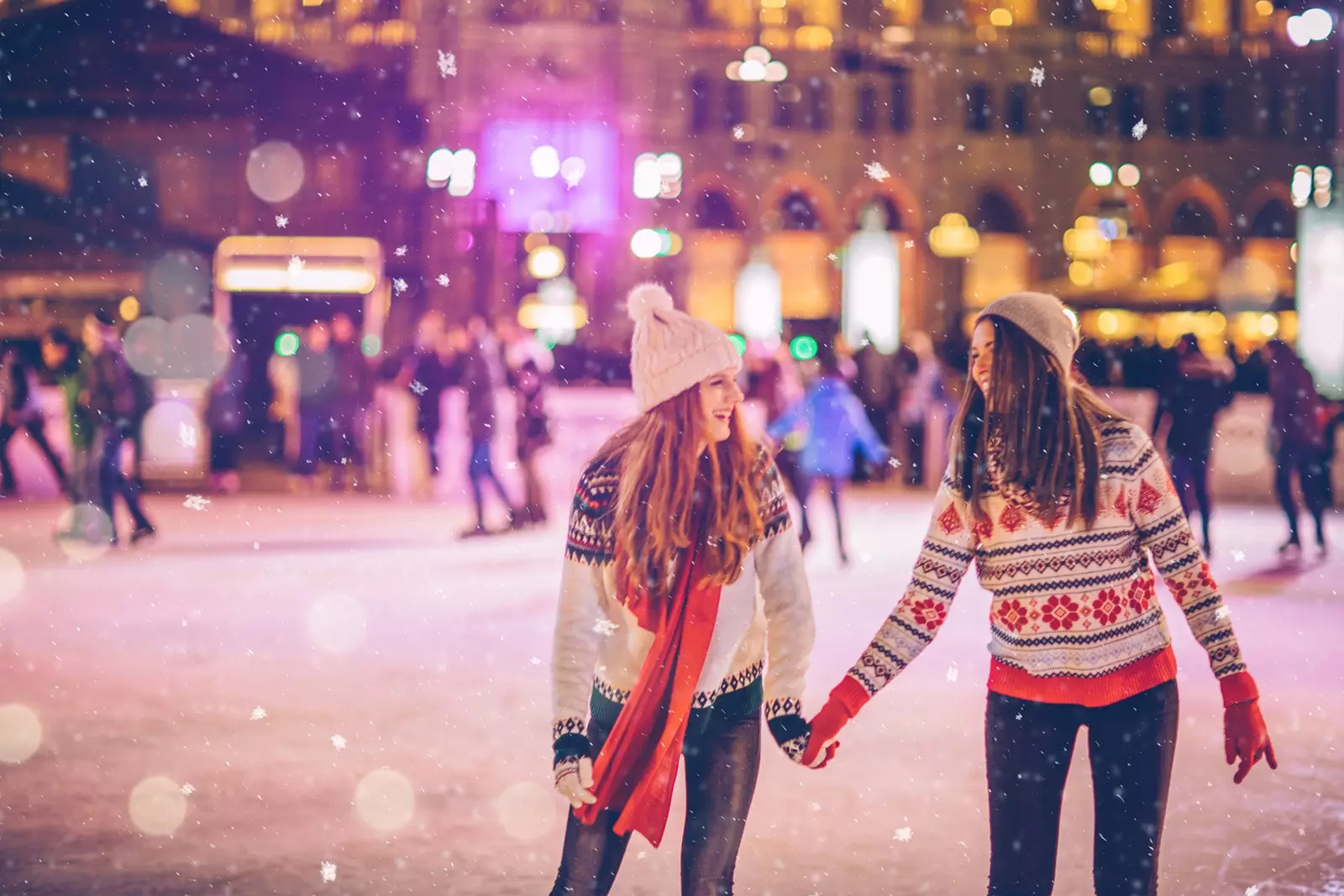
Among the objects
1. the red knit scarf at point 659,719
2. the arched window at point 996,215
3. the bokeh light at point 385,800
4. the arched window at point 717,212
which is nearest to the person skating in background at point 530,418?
the bokeh light at point 385,800

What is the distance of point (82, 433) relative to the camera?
13.3m

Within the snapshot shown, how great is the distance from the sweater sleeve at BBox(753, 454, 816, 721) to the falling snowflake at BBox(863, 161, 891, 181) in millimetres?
44448

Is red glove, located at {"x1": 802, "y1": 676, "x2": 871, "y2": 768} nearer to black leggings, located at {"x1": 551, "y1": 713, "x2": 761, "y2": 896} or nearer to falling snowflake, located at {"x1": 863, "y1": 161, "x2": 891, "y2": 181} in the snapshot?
black leggings, located at {"x1": 551, "y1": 713, "x2": 761, "y2": 896}

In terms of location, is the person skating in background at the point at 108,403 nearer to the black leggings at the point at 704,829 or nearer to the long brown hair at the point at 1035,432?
the black leggings at the point at 704,829

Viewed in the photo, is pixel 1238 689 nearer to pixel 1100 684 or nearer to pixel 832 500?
pixel 1100 684

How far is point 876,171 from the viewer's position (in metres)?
46.6

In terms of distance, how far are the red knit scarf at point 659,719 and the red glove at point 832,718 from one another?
0.25 m

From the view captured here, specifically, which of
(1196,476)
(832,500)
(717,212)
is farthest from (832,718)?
(717,212)

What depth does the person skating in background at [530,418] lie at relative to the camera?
14375 millimetres

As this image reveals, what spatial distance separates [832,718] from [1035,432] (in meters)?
0.67

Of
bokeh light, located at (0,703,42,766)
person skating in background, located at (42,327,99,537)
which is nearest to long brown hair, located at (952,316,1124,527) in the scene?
bokeh light, located at (0,703,42,766)

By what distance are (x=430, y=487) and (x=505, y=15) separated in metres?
30.0

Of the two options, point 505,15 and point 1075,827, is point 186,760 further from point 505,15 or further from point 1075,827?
point 505,15

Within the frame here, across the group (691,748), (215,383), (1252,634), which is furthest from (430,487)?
(691,748)
